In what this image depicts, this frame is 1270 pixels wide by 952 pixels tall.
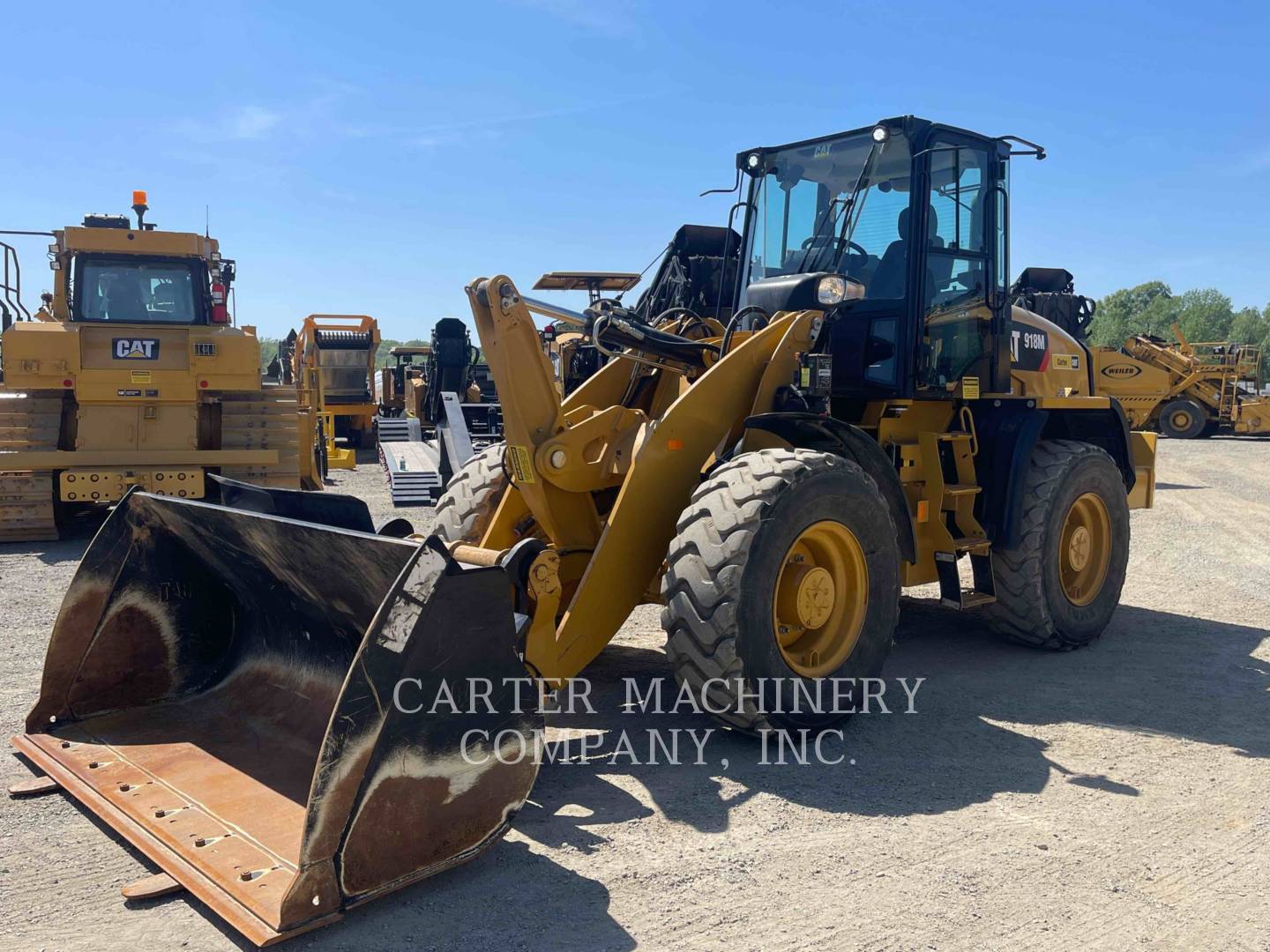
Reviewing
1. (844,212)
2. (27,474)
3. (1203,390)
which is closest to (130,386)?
(27,474)

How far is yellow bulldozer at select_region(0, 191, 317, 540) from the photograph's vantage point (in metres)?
9.89

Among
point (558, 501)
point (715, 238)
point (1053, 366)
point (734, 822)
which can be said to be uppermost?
point (715, 238)

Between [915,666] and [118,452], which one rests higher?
[118,452]

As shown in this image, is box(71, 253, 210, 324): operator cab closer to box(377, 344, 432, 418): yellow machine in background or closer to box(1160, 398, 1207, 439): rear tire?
box(377, 344, 432, 418): yellow machine in background

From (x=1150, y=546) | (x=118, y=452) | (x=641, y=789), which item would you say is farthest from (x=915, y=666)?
(x=118, y=452)

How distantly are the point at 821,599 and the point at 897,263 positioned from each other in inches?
84.4

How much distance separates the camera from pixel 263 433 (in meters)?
10.7

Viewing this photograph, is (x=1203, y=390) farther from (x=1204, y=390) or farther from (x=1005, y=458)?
(x=1005, y=458)

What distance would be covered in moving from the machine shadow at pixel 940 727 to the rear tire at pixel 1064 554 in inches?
7.2

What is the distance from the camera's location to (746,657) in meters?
4.12

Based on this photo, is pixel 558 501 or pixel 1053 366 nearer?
pixel 558 501

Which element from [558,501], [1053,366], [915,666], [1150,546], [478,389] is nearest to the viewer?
[558,501]

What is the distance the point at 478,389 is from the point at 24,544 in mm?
10129

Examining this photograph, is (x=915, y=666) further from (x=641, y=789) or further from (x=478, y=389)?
(x=478, y=389)
